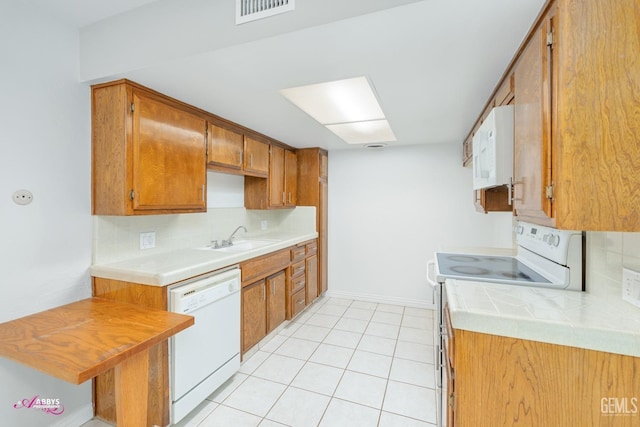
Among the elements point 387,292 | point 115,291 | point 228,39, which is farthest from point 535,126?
point 387,292

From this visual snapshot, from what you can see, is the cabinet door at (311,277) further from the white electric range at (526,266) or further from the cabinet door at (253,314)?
the white electric range at (526,266)

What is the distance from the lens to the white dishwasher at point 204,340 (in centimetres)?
162

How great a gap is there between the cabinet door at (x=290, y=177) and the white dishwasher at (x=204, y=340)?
1547mm

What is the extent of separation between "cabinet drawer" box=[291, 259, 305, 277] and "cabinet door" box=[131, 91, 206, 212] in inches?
48.4

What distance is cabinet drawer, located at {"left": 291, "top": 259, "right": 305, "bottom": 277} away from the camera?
3.05 metres

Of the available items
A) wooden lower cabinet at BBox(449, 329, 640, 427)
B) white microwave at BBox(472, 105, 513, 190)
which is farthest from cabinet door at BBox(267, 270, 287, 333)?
white microwave at BBox(472, 105, 513, 190)

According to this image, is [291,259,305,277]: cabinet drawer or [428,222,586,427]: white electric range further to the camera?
[291,259,305,277]: cabinet drawer

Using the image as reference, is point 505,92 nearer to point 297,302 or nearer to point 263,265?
point 263,265

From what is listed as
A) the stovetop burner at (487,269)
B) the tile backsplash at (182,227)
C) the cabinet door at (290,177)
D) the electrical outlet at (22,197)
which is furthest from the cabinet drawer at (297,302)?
the electrical outlet at (22,197)

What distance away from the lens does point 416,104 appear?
2021mm

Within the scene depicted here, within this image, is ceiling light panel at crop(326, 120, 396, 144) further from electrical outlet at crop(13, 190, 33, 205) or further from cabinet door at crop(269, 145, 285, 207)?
electrical outlet at crop(13, 190, 33, 205)

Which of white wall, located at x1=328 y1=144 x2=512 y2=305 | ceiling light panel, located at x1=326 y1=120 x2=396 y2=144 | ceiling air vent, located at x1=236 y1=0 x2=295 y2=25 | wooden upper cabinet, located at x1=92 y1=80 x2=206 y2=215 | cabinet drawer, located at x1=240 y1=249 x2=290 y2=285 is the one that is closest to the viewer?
ceiling air vent, located at x1=236 y1=0 x2=295 y2=25

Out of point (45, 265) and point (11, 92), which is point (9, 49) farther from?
point (45, 265)

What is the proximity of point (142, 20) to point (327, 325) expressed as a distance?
9.62 ft
